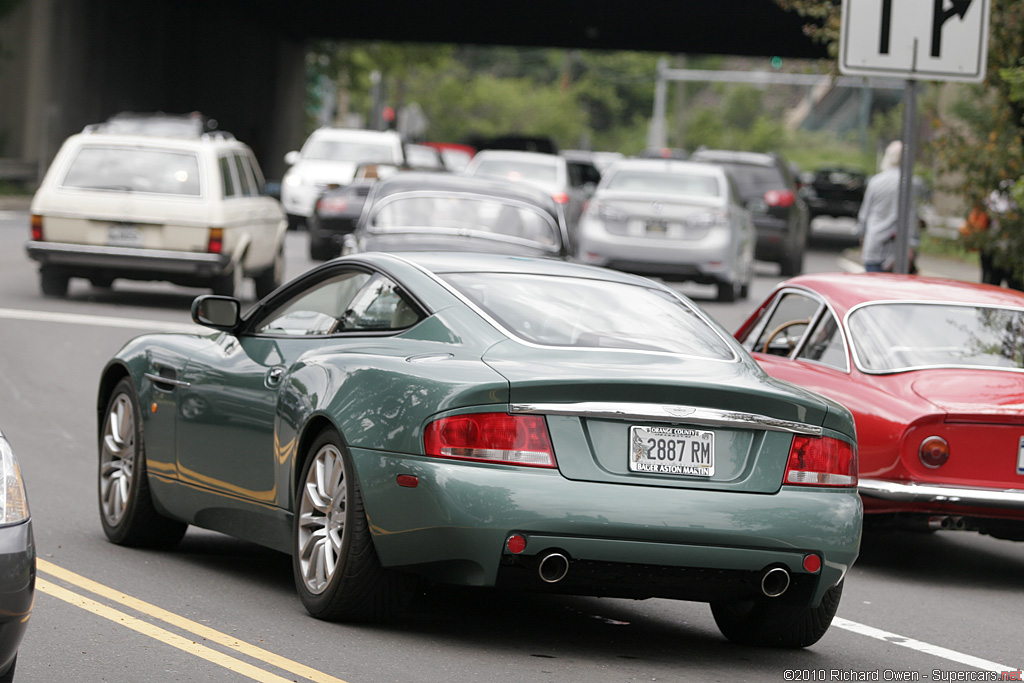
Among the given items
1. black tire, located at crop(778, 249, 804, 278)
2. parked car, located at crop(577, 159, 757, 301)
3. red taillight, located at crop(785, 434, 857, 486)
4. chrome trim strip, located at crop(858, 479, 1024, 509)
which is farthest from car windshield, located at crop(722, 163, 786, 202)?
red taillight, located at crop(785, 434, 857, 486)

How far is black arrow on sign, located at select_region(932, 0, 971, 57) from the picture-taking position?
11023 mm

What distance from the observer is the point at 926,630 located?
23.4 feet

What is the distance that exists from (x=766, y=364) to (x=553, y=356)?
347 cm

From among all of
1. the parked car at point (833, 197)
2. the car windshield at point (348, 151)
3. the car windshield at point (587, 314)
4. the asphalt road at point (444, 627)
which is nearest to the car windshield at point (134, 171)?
the asphalt road at point (444, 627)

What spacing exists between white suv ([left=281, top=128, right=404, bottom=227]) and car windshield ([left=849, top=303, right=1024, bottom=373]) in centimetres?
2269

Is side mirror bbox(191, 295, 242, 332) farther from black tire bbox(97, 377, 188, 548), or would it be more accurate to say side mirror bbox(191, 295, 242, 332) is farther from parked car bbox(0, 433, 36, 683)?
parked car bbox(0, 433, 36, 683)

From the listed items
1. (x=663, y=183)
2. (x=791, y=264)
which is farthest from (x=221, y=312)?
(x=791, y=264)

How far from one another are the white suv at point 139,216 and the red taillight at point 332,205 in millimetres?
5462

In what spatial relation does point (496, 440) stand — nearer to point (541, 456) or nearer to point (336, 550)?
point (541, 456)

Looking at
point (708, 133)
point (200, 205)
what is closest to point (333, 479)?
point (200, 205)

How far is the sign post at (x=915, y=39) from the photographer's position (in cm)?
1098

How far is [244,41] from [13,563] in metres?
49.9

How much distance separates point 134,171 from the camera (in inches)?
692

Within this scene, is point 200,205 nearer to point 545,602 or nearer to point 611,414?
point 545,602
